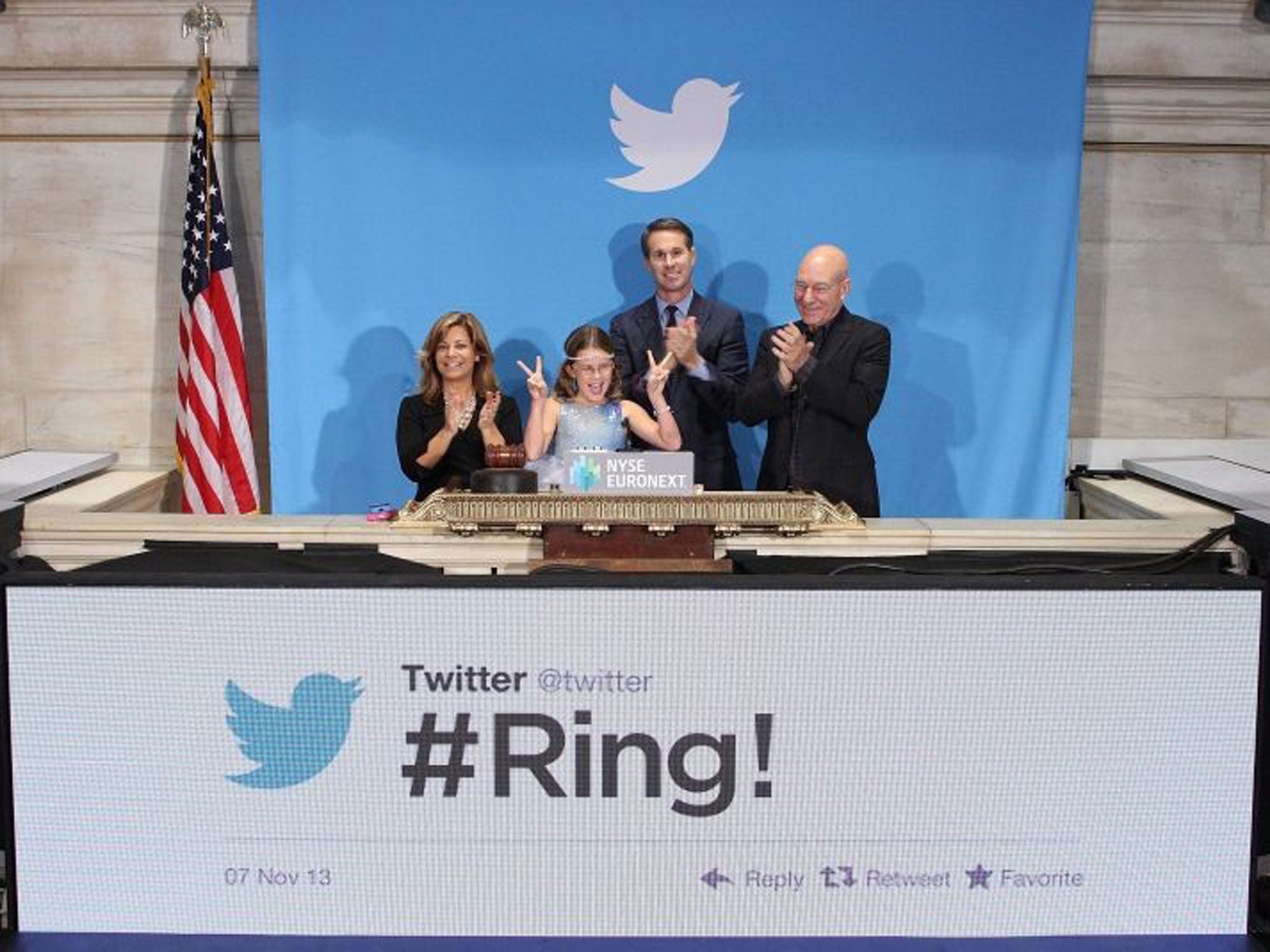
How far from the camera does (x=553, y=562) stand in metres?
3.32

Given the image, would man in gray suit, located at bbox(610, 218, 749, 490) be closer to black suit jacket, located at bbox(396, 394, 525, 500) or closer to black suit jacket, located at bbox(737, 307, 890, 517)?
black suit jacket, located at bbox(737, 307, 890, 517)

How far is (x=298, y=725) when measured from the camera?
2.91 meters

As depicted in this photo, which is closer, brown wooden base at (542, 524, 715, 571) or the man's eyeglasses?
brown wooden base at (542, 524, 715, 571)

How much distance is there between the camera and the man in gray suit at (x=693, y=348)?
551cm

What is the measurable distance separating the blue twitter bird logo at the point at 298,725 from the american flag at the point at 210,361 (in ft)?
11.0

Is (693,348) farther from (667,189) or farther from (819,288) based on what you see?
(667,189)

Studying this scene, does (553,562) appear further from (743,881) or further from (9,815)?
(9,815)

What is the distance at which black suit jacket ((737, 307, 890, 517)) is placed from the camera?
201 inches

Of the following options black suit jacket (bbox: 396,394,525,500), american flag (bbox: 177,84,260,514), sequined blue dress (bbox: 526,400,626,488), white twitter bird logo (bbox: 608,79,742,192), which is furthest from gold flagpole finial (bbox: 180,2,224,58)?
sequined blue dress (bbox: 526,400,626,488)

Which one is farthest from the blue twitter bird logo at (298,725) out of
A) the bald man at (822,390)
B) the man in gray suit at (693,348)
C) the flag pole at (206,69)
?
the flag pole at (206,69)

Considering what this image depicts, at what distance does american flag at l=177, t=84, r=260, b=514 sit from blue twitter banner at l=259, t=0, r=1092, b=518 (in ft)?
0.59

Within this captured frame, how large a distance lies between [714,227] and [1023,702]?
3674 mm

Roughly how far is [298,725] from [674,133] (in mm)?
3902

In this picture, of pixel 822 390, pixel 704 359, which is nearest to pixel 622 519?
pixel 822 390
